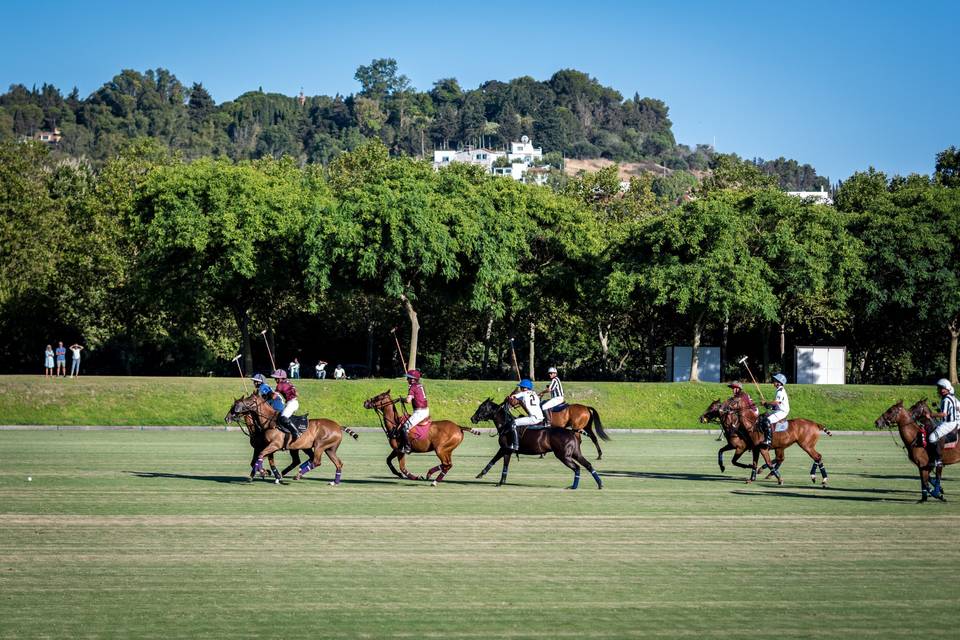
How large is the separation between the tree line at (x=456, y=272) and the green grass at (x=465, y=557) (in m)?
30.0

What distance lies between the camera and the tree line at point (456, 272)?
52500mm

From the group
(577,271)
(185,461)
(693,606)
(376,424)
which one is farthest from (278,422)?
(577,271)

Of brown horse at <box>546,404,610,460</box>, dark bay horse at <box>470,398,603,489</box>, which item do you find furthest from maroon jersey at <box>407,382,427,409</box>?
brown horse at <box>546,404,610,460</box>

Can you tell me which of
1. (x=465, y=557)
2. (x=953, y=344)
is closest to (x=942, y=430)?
(x=465, y=557)

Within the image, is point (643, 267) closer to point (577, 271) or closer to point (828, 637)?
point (577, 271)

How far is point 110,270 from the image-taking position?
65.5m

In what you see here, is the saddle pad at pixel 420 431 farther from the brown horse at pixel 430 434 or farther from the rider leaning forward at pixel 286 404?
the rider leaning forward at pixel 286 404

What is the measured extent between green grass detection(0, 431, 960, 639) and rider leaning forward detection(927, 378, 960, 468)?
0.99 m

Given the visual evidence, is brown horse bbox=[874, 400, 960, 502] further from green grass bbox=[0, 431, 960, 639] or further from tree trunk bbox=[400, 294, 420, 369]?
tree trunk bbox=[400, 294, 420, 369]

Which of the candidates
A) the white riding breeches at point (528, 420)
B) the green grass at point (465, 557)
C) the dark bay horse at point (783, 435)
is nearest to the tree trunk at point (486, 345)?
the dark bay horse at point (783, 435)

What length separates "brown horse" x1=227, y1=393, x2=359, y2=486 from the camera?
20766mm

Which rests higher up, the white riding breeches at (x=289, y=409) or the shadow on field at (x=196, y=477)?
the white riding breeches at (x=289, y=409)

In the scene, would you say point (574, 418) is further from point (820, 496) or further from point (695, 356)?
point (695, 356)

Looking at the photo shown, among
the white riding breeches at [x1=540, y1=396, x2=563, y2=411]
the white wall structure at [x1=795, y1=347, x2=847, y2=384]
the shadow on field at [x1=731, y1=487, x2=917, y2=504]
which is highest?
the white wall structure at [x1=795, y1=347, x2=847, y2=384]
